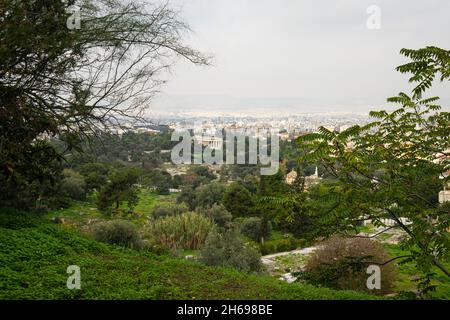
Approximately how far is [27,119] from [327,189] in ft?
14.8

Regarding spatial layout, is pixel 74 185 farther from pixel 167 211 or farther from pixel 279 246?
pixel 279 246

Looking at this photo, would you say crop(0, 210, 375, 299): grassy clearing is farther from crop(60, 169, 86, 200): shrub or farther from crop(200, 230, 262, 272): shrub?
crop(60, 169, 86, 200): shrub

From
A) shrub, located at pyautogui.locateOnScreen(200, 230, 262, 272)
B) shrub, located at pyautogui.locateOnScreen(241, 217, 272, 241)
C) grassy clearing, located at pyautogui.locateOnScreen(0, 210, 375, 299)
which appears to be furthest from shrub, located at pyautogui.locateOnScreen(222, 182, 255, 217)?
grassy clearing, located at pyautogui.locateOnScreen(0, 210, 375, 299)

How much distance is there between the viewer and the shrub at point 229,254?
1353cm

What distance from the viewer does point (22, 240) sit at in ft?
21.5

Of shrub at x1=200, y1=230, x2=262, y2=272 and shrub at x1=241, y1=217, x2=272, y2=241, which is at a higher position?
shrub at x1=200, y1=230, x2=262, y2=272

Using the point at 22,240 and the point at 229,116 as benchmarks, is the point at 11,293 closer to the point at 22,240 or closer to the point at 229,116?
the point at 22,240

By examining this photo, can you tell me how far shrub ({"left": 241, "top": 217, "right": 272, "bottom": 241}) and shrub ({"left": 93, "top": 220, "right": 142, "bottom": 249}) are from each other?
14.6m

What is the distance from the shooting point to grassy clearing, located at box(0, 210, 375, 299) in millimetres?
5000

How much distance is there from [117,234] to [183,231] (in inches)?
319

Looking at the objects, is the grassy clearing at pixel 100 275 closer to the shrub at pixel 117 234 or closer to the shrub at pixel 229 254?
the shrub at pixel 229 254

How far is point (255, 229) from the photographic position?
28516 mm

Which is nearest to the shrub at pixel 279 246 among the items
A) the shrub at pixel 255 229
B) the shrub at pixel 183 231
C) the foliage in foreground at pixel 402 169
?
the shrub at pixel 255 229
